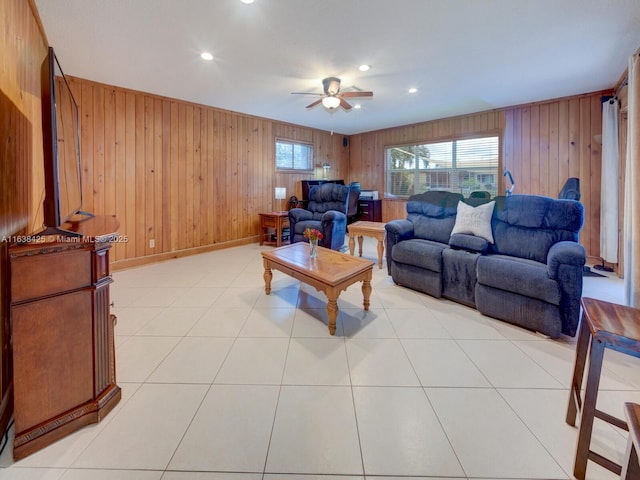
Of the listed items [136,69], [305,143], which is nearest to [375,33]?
[136,69]

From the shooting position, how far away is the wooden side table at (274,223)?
5.09m

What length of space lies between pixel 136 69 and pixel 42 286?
3194 mm

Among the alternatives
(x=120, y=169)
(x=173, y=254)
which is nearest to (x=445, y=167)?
(x=173, y=254)

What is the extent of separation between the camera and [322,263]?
255 cm

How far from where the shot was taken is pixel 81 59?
118 inches

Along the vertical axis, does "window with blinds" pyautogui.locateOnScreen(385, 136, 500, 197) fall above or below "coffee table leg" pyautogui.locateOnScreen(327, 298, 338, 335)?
above

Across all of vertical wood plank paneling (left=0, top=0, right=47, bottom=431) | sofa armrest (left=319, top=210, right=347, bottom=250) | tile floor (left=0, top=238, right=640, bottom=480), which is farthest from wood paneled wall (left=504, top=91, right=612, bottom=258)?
vertical wood plank paneling (left=0, top=0, right=47, bottom=431)

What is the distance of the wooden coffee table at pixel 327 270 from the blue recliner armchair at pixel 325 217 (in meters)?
1.47

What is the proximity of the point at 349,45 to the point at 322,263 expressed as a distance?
2164 mm

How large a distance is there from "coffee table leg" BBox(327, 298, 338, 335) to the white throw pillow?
161 cm

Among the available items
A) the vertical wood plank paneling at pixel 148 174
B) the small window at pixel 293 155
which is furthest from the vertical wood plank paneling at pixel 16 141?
the small window at pixel 293 155

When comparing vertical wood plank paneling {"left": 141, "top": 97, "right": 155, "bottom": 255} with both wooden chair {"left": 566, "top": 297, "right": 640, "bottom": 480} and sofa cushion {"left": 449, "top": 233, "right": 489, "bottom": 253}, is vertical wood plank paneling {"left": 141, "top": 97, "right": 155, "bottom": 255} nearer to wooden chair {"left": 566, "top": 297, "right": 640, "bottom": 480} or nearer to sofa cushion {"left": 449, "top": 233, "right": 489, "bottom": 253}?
sofa cushion {"left": 449, "top": 233, "right": 489, "bottom": 253}

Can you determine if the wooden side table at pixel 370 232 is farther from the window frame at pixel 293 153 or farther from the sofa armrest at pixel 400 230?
the window frame at pixel 293 153

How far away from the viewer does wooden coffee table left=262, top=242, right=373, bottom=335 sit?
214 cm
